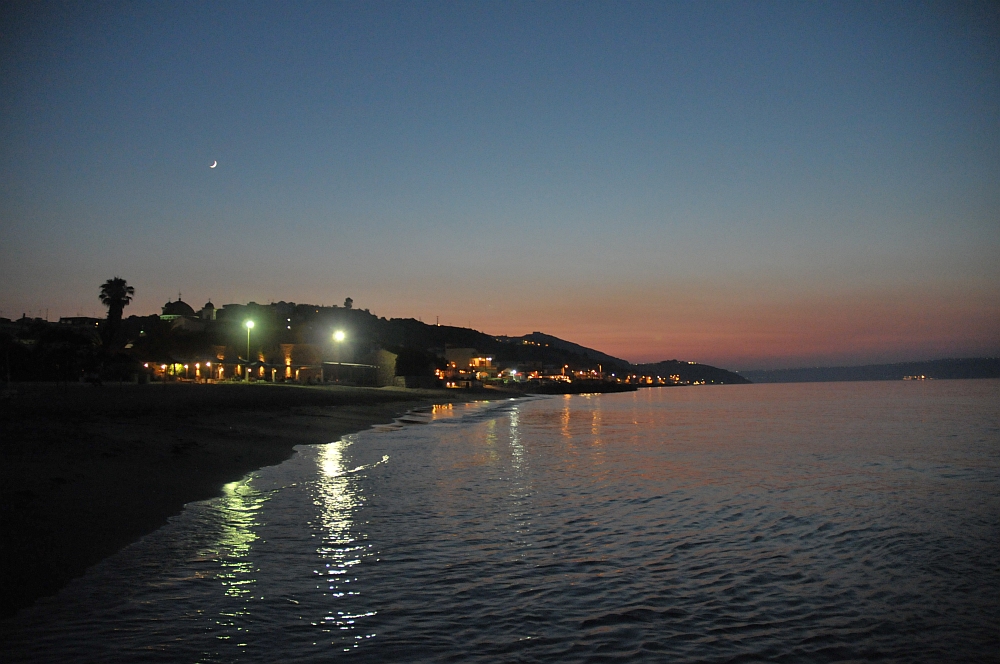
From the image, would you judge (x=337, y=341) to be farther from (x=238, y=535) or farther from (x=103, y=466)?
(x=238, y=535)

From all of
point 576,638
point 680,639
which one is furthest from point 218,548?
point 680,639

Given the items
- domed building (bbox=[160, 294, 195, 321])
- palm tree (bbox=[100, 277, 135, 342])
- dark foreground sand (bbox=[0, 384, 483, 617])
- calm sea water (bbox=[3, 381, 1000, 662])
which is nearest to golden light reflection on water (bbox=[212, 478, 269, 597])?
calm sea water (bbox=[3, 381, 1000, 662])

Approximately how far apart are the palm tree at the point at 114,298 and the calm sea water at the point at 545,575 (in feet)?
237

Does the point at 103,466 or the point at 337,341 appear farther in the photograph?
the point at 337,341

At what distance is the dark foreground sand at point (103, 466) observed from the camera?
955cm

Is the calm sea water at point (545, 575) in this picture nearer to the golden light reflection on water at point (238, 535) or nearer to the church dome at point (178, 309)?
the golden light reflection on water at point (238, 535)

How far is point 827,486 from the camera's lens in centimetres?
1894

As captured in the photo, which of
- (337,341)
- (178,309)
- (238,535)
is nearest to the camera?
(238,535)

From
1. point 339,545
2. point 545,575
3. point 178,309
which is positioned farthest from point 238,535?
point 178,309

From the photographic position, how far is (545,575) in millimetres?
9602

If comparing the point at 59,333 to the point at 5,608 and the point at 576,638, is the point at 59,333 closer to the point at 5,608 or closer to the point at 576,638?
the point at 5,608

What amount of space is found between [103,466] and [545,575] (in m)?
11.8

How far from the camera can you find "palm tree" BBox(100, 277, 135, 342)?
8000 cm

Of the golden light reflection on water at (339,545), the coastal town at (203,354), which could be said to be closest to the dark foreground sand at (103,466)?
the golden light reflection on water at (339,545)
